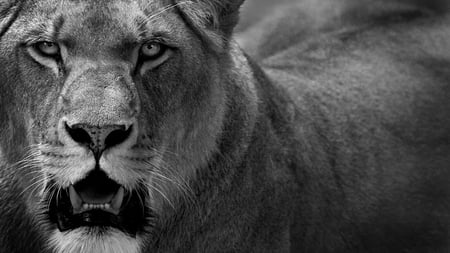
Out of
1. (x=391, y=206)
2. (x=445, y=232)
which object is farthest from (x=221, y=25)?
(x=445, y=232)

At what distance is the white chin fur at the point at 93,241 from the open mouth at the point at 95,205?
0.08 ft

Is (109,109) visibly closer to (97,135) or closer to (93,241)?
(97,135)

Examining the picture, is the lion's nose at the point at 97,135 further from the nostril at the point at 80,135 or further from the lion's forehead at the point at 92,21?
the lion's forehead at the point at 92,21

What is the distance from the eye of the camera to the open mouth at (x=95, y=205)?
12.7 ft

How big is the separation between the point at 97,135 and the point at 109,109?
0.14 metres

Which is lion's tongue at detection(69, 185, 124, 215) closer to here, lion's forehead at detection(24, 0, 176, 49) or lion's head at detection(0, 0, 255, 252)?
lion's head at detection(0, 0, 255, 252)

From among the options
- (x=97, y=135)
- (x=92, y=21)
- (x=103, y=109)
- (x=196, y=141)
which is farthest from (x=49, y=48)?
(x=196, y=141)

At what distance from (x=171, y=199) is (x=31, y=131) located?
71 cm

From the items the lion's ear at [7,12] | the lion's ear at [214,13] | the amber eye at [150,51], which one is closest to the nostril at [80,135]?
the amber eye at [150,51]

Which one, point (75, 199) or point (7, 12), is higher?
point (7, 12)

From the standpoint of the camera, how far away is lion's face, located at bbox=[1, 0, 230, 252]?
12.3ft

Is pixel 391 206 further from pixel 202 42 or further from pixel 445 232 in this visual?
pixel 202 42

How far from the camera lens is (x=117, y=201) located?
3.95m

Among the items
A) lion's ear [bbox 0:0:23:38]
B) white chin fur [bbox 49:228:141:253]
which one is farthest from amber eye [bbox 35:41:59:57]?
white chin fur [bbox 49:228:141:253]
